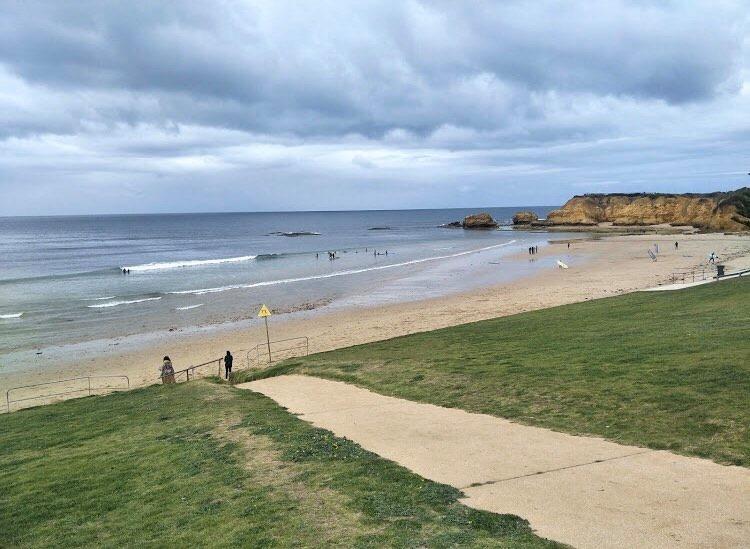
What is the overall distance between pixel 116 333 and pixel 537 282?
32.0 meters

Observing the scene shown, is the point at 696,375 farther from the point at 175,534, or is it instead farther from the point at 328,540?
the point at 175,534

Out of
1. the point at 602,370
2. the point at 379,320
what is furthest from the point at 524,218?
the point at 602,370

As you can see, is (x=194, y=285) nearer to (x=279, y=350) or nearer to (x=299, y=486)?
(x=279, y=350)

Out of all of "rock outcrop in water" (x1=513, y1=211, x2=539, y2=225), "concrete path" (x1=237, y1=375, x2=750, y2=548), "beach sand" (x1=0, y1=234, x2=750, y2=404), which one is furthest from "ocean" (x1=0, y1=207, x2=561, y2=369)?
"rock outcrop in water" (x1=513, y1=211, x2=539, y2=225)

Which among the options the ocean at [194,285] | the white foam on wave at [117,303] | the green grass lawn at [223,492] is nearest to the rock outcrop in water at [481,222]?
the ocean at [194,285]

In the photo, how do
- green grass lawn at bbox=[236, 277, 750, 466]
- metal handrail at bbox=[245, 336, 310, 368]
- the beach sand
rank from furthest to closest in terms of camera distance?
1. the beach sand
2. metal handrail at bbox=[245, 336, 310, 368]
3. green grass lawn at bbox=[236, 277, 750, 466]

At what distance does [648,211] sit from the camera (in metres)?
119

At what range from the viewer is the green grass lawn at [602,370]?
32.6ft

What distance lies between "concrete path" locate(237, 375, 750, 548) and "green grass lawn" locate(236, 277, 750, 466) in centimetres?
64

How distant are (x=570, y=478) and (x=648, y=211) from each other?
4859 inches

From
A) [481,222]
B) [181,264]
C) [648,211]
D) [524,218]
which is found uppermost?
[648,211]

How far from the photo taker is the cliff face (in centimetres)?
10061

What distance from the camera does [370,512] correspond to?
737cm

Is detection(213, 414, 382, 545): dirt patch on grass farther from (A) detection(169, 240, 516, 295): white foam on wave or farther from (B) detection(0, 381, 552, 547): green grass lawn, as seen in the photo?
(A) detection(169, 240, 516, 295): white foam on wave
